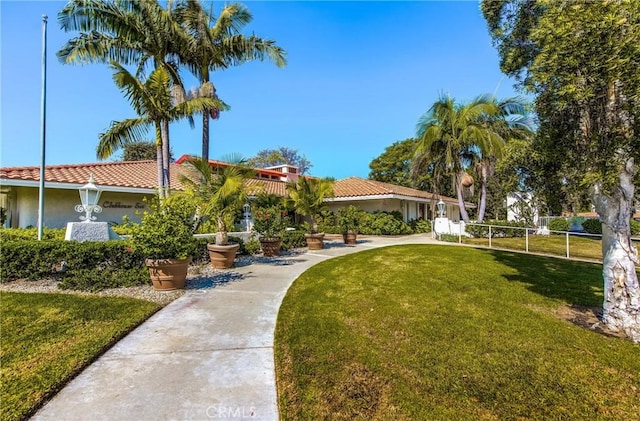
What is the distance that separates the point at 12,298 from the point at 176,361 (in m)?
4.64

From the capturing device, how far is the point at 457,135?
1836cm

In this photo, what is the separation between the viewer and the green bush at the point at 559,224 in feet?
78.8

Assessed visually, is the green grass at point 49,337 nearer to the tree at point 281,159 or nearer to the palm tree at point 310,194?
the palm tree at point 310,194

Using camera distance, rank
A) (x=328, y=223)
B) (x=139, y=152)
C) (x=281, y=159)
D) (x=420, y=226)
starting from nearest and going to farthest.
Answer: (x=328, y=223)
(x=420, y=226)
(x=139, y=152)
(x=281, y=159)

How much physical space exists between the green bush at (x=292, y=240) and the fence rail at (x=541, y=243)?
801 centimetres

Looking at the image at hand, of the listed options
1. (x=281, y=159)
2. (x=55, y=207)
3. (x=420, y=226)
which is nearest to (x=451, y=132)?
(x=420, y=226)

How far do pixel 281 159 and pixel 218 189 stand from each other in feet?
145

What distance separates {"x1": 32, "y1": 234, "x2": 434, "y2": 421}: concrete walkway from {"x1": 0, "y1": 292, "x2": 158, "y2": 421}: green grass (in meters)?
0.15

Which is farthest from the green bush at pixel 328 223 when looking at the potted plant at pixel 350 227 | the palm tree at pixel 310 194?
the palm tree at pixel 310 194

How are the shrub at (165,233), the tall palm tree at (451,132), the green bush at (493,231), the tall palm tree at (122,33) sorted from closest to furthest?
the shrub at (165,233)
the tall palm tree at (122,33)
the tall palm tree at (451,132)
the green bush at (493,231)

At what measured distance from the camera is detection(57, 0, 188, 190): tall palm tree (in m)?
10.5

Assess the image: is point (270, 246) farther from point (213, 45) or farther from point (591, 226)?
point (591, 226)

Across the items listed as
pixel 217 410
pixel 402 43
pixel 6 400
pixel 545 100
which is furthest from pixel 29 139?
pixel 545 100

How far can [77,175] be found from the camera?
42.2 feet
